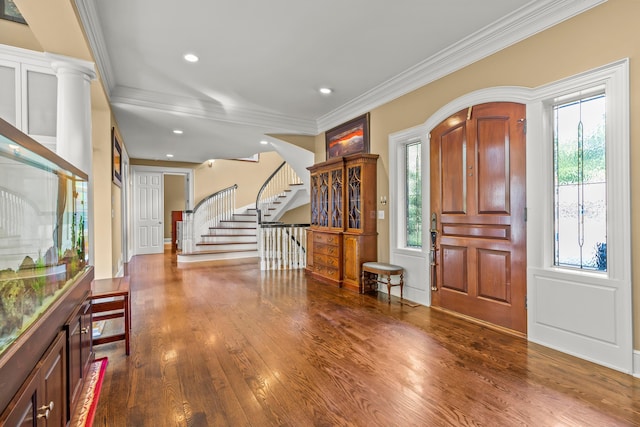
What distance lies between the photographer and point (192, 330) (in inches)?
128

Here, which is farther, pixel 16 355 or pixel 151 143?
pixel 151 143

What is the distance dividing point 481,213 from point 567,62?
1.48 meters

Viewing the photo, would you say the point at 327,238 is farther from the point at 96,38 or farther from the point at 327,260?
the point at 96,38

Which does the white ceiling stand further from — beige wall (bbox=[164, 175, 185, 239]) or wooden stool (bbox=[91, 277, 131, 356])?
A: beige wall (bbox=[164, 175, 185, 239])

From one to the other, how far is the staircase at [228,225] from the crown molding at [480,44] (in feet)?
13.5

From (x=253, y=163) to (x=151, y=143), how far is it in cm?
388

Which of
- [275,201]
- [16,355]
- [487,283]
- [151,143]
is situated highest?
[151,143]

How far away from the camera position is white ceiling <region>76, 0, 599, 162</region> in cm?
→ 282

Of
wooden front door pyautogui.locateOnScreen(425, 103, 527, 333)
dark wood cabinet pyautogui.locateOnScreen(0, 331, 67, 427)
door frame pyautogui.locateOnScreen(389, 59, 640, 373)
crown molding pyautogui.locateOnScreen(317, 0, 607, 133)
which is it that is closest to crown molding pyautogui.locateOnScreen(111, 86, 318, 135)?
crown molding pyautogui.locateOnScreen(317, 0, 607, 133)

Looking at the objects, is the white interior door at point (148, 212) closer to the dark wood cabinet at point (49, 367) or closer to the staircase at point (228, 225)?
the staircase at point (228, 225)

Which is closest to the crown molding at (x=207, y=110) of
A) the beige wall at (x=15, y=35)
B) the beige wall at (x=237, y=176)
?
the beige wall at (x=15, y=35)

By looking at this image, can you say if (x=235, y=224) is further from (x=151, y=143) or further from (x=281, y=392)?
(x=281, y=392)

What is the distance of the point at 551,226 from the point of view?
287 centimetres

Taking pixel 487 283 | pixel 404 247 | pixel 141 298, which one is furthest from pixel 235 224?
pixel 487 283
